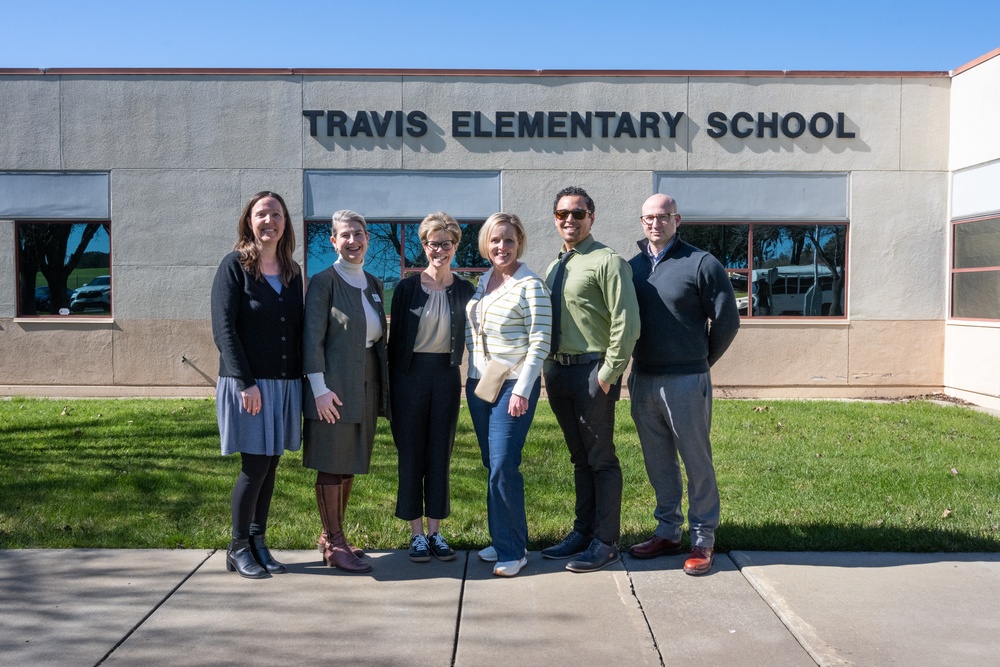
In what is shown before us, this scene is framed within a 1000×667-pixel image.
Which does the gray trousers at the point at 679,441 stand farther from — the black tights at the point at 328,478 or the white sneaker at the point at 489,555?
the black tights at the point at 328,478

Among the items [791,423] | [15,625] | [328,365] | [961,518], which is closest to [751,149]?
[791,423]

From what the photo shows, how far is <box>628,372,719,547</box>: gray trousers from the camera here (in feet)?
15.6

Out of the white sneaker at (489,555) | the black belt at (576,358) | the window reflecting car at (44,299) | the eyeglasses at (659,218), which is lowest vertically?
the white sneaker at (489,555)

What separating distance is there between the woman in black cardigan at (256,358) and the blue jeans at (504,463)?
3.20 ft

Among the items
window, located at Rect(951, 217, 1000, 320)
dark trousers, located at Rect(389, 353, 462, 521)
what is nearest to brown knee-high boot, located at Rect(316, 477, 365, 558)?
dark trousers, located at Rect(389, 353, 462, 521)

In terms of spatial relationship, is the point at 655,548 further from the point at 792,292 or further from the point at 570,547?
the point at 792,292

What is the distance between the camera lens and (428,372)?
15.7 ft

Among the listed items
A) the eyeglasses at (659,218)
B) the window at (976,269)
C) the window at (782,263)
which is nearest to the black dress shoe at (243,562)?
the eyeglasses at (659,218)

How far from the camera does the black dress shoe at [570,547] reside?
5012 millimetres

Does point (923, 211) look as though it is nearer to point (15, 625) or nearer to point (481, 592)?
point (481, 592)

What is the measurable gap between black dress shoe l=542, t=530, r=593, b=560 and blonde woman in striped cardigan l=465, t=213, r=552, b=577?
0.89 ft

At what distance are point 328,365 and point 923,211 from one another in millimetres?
10534

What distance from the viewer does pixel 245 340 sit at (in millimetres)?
4578

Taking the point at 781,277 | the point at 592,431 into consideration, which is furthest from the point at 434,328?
the point at 781,277
